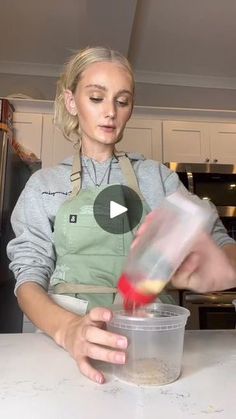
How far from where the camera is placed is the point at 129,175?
2.96 ft

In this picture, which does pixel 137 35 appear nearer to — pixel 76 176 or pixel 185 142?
pixel 185 142

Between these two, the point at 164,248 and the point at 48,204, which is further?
the point at 48,204

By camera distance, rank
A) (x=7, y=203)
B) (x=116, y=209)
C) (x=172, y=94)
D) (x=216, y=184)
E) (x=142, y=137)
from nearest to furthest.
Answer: (x=116, y=209)
(x=7, y=203)
(x=216, y=184)
(x=142, y=137)
(x=172, y=94)

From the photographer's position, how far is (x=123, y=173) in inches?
35.8

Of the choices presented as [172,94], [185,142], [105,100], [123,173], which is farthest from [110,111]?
[172,94]

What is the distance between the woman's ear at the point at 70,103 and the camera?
3.15ft

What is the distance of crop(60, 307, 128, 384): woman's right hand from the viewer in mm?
450

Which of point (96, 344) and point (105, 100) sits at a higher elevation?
point (105, 100)

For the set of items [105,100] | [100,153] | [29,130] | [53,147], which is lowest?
[100,153]

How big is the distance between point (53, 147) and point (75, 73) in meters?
1.52

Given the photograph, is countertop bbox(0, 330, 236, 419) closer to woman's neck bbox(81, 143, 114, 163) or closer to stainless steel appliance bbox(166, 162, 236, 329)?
woman's neck bbox(81, 143, 114, 163)

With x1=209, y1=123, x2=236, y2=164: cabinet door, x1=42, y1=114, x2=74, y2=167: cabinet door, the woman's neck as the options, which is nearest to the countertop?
the woman's neck

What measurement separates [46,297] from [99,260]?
0.16 m

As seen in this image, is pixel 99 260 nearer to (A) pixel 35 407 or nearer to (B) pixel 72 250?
(B) pixel 72 250
